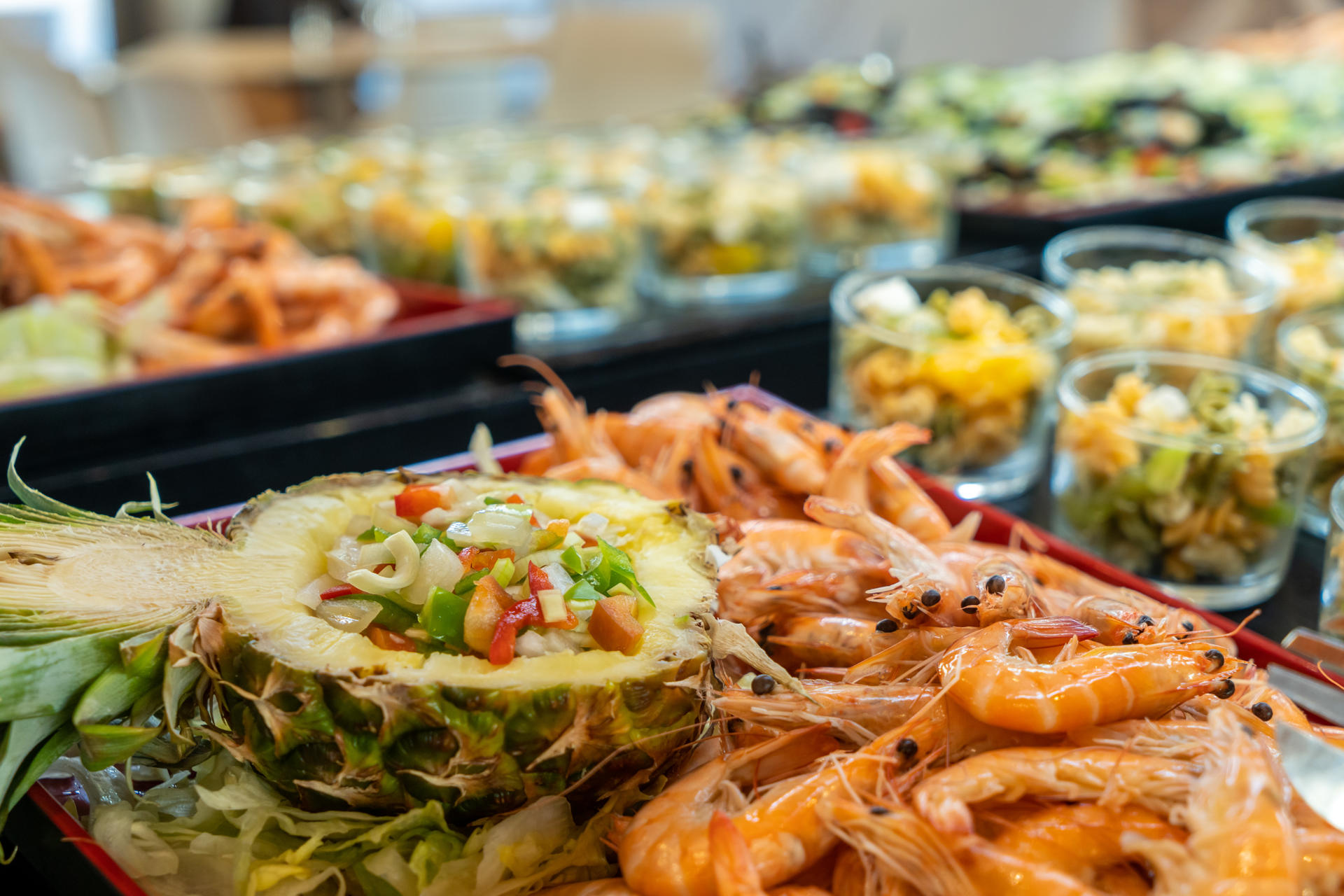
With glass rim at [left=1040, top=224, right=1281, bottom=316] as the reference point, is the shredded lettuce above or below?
below

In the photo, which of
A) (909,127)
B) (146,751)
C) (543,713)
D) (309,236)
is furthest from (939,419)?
(909,127)

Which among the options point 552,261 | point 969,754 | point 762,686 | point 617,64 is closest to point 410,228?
point 552,261

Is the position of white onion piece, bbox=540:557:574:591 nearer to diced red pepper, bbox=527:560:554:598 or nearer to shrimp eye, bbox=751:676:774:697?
diced red pepper, bbox=527:560:554:598

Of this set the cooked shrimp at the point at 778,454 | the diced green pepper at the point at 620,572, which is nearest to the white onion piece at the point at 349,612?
the diced green pepper at the point at 620,572

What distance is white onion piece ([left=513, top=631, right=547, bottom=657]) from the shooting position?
98cm

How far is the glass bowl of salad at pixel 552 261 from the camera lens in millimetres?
2693

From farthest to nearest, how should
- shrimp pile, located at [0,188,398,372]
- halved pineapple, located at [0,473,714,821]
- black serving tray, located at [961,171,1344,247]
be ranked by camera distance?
black serving tray, located at [961,171,1344,247] < shrimp pile, located at [0,188,398,372] < halved pineapple, located at [0,473,714,821]

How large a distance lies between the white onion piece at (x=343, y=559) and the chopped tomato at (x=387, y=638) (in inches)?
2.7

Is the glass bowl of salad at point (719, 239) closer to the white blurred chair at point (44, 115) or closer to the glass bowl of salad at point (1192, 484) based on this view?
the glass bowl of salad at point (1192, 484)

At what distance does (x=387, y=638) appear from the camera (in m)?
1.02

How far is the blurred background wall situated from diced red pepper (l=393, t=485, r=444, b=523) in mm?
3457

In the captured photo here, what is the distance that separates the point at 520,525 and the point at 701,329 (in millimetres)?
1715

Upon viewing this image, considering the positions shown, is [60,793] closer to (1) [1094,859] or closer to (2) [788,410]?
(1) [1094,859]

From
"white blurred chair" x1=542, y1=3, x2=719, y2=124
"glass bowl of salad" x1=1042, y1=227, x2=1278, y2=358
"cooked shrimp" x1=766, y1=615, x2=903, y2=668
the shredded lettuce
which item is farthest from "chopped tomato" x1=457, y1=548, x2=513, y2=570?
"white blurred chair" x1=542, y1=3, x2=719, y2=124
